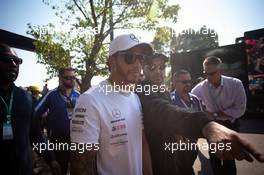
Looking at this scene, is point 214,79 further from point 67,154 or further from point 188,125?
point 188,125

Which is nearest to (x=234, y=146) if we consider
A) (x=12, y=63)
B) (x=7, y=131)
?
(x=7, y=131)

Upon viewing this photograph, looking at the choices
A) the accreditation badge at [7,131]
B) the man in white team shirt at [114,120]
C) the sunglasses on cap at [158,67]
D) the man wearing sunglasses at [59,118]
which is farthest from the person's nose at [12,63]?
the sunglasses on cap at [158,67]

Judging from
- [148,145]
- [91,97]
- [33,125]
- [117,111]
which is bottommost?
[148,145]

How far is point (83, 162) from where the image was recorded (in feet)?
5.56

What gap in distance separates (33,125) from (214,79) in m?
3.42

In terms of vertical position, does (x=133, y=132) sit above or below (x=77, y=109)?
below

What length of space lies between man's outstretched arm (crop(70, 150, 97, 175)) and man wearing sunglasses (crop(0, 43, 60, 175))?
0.89 metres

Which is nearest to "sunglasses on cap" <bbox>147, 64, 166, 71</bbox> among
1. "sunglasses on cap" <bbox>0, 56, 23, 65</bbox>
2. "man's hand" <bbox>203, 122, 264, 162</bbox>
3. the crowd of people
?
the crowd of people

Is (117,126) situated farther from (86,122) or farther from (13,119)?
(13,119)

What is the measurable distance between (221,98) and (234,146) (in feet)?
12.6

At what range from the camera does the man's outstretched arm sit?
1.69 metres

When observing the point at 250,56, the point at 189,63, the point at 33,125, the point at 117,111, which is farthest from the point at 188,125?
the point at 189,63

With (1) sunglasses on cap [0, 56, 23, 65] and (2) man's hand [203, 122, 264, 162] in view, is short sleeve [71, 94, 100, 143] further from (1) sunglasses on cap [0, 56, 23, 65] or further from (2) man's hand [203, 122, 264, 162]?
(1) sunglasses on cap [0, 56, 23, 65]

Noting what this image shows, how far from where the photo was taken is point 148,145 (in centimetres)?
221
